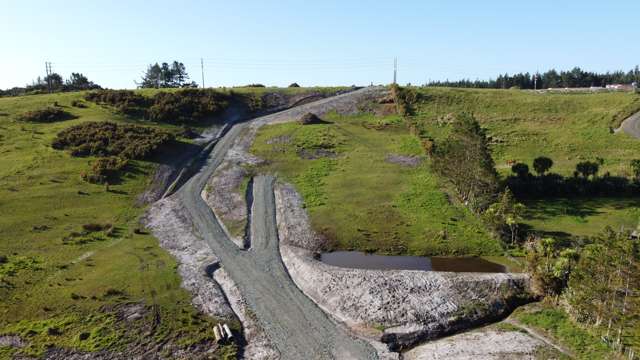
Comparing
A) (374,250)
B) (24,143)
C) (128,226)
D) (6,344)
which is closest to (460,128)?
(374,250)

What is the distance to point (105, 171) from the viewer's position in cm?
6506

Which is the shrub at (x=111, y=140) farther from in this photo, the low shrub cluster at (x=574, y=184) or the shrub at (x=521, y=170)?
the shrub at (x=521, y=170)

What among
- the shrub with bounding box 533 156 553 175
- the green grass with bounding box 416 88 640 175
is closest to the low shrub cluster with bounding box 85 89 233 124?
the green grass with bounding box 416 88 640 175

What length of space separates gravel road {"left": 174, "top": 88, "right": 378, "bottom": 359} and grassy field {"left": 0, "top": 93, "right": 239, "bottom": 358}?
479 cm

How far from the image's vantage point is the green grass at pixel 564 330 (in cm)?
3064

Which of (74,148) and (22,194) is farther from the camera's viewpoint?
(74,148)

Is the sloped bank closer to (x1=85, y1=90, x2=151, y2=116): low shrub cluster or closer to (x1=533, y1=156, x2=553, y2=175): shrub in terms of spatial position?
(x1=533, y1=156, x2=553, y2=175): shrub

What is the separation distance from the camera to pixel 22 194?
5769cm

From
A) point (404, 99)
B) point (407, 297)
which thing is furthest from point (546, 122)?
point (407, 297)

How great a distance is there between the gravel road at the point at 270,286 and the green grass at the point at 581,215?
2915 centimetres

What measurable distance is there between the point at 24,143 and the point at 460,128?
214ft

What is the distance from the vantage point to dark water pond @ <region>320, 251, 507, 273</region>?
44562 millimetres

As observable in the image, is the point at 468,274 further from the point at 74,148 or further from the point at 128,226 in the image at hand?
the point at 74,148

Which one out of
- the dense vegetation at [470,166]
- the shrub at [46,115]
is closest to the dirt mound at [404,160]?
the dense vegetation at [470,166]
